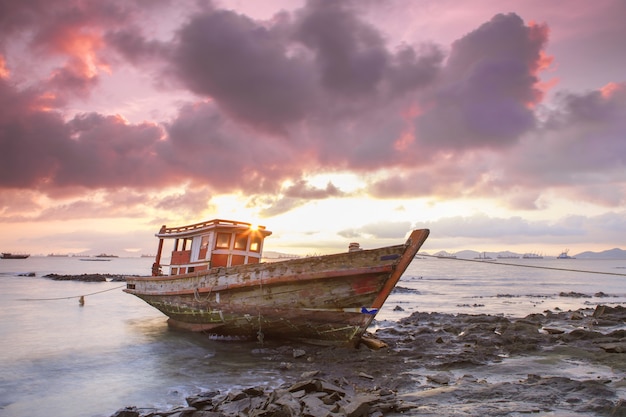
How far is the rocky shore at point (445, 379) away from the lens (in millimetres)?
7094

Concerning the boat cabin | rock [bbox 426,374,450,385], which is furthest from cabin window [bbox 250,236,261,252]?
rock [bbox 426,374,450,385]

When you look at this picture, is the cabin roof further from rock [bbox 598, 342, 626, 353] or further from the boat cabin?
rock [bbox 598, 342, 626, 353]

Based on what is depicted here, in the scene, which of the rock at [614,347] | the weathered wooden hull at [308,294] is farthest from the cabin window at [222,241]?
the rock at [614,347]

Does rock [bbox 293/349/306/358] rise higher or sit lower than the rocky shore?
lower

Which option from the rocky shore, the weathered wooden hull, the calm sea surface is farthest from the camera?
the weathered wooden hull

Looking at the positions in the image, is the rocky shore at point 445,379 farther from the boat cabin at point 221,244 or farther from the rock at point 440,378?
the boat cabin at point 221,244

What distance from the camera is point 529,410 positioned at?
7.03 meters

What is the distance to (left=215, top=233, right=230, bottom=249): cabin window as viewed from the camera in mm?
16297

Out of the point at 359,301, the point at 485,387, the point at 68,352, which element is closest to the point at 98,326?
the point at 68,352

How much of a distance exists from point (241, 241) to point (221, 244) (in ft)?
2.55

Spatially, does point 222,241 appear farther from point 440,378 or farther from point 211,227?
point 440,378

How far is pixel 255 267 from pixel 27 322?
16.7 m

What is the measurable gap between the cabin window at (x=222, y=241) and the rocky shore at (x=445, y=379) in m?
4.49

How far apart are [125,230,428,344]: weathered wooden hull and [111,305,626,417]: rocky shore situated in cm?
68
